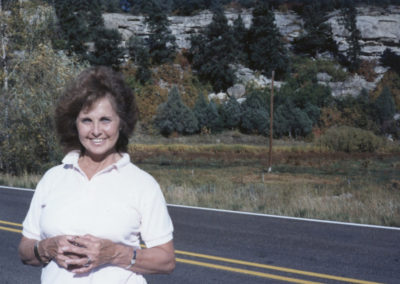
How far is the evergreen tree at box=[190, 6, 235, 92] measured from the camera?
6544 cm

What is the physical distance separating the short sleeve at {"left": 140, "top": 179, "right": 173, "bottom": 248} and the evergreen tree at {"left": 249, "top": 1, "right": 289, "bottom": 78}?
220ft

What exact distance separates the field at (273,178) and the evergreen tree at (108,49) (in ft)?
56.1

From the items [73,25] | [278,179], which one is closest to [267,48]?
[73,25]

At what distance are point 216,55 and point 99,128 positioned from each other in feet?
216

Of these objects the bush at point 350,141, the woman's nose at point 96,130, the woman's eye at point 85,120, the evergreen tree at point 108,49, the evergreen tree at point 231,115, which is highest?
the woman's eye at point 85,120

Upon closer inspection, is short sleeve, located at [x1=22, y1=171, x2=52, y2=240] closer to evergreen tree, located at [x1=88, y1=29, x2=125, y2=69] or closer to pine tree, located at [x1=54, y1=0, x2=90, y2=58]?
evergreen tree, located at [x1=88, y1=29, x2=125, y2=69]

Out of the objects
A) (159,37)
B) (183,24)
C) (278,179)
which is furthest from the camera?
(183,24)

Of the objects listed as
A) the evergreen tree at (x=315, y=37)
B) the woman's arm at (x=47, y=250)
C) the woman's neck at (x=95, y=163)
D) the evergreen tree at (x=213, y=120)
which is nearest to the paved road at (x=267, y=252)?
the woman's arm at (x=47, y=250)

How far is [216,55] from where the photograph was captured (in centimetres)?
6712

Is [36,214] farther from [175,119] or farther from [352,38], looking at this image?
[352,38]

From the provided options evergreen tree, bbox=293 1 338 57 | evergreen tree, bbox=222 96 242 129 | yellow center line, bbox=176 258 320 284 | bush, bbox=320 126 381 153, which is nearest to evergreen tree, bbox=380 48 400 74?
evergreen tree, bbox=293 1 338 57

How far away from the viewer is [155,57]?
227 ft

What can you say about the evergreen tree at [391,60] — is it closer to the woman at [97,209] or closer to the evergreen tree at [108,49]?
the evergreen tree at [108,49]

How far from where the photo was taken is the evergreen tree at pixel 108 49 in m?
63.0
